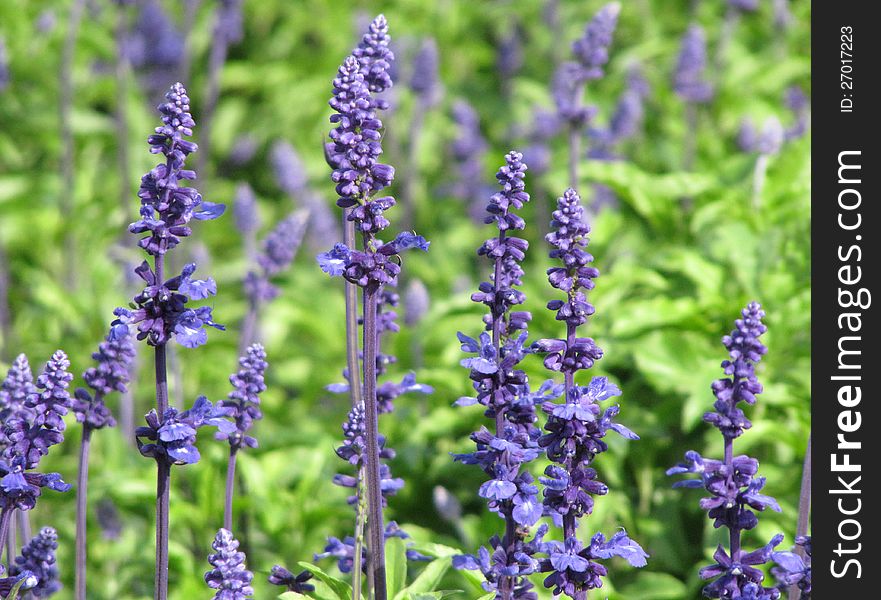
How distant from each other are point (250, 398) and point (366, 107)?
0.94 metres

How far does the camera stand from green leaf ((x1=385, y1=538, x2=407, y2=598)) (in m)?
3.23

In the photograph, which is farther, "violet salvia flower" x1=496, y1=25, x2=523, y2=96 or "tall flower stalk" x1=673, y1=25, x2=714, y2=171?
"violet salvia flower" x1=496, y1=25, x2=523, y2=96

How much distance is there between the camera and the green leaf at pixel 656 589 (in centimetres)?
412

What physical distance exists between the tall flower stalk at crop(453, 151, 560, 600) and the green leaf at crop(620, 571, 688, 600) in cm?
137

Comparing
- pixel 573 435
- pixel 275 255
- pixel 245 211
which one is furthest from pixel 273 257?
pixel 573 435

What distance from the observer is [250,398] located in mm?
3178

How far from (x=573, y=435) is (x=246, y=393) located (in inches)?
38.6

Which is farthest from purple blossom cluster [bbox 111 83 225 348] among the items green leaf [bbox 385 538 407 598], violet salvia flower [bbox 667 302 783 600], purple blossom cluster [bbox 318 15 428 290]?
violet salvia flower [bbox 667 302 783 600]

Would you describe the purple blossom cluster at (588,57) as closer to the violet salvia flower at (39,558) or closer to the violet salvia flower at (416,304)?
the violet salvia flower at (416,304)

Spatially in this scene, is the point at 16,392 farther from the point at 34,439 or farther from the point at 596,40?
the point at 596,40

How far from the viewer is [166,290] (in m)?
2.69

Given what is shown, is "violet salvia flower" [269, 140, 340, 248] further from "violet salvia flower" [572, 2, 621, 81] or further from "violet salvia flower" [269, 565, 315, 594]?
"violet salvia flower" [269, 565, 315, 594]

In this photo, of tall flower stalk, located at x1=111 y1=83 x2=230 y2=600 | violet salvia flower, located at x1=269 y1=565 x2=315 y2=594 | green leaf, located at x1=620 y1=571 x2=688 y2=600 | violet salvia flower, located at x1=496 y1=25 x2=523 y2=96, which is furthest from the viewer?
violet salvia flower, located at x1=496 y1=25 x2=523 y2=96
